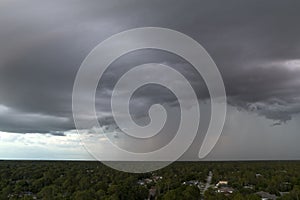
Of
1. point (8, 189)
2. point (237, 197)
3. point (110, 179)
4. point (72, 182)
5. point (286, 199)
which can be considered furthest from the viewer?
point (110, 179)

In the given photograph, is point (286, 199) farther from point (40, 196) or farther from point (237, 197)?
point (40, 196)

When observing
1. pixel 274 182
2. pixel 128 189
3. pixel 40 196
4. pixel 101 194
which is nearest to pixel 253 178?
pixel 274 182

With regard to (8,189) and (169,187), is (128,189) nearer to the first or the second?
(169,187)

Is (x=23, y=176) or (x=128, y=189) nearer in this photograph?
(x=128, y=189)

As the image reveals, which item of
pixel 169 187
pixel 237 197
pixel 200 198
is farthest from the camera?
pixel 169 187

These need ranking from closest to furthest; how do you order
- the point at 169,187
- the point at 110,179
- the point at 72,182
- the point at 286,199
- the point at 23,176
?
the point at 286,199 < the point at 169,187 < the point at 72,182 < the point at 110,179 < the point at 23,176

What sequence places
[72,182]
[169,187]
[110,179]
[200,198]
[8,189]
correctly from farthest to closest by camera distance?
1. [110,179]
2. [72,182]
3. [169,187]
4. [8,189]
5. [200,198]

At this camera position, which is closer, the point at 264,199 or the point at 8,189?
the point at 264,199

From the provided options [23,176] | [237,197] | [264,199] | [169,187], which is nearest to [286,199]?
[264,199]

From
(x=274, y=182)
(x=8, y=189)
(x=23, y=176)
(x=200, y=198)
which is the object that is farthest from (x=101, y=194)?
(x=23, y=176)
